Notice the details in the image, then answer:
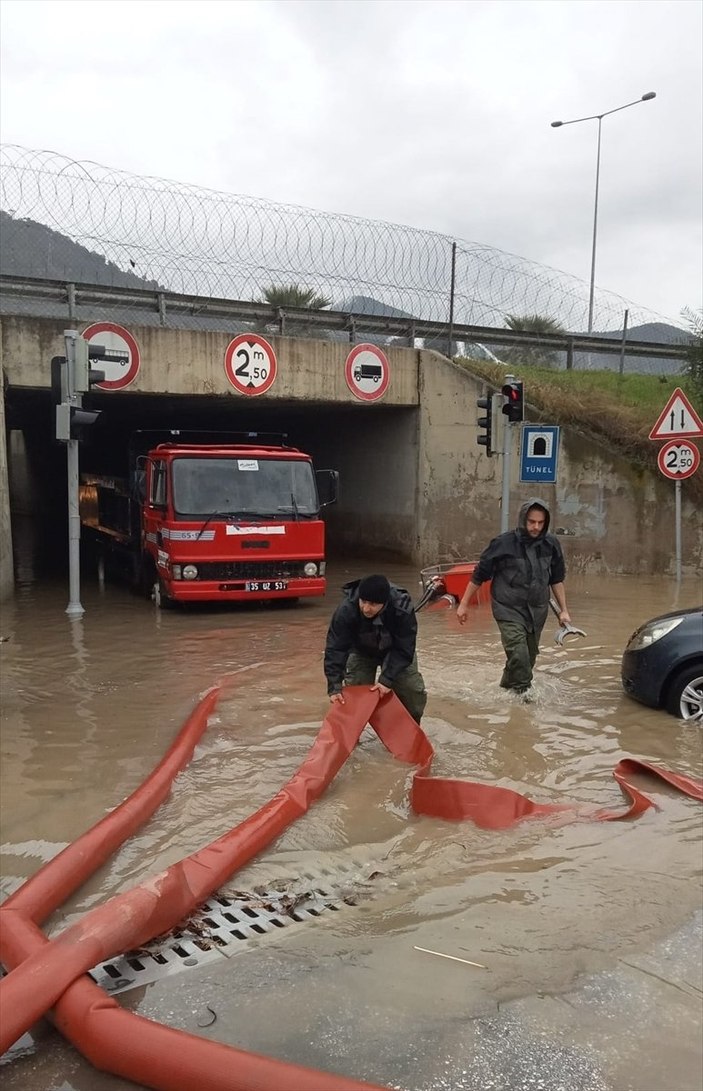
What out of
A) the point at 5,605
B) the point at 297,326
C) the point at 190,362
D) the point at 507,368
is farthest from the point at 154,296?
the point at 507,368

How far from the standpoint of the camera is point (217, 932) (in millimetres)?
3332

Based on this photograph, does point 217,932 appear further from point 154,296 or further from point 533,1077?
point 154,296

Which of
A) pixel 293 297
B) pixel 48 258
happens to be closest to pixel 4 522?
pixel 48 258

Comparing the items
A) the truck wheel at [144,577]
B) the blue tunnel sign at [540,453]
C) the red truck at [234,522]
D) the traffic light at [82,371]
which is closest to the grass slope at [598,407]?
the blue tunnel sign at [540,453]

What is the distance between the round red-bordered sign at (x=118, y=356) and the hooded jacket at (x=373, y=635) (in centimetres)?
896

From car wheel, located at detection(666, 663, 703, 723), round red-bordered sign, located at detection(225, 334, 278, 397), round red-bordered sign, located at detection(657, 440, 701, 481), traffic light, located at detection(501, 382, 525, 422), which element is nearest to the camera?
car wheel, located at detection(666, 663, 703, 723)

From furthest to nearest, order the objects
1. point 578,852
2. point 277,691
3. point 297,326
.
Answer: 1. point 297,326
2. point 277,691
3. point 578,852

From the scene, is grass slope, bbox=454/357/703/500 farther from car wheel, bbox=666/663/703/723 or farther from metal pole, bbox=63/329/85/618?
car wheel, bbox=666/663/703/723

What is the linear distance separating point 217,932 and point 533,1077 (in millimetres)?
1339

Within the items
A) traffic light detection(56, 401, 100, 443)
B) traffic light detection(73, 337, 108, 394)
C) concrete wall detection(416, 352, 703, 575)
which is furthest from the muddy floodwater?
concrete wall detection(416, 352, 703, 575)

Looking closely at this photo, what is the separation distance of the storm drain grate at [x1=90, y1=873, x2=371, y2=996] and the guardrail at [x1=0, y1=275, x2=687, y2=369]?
11156 mm

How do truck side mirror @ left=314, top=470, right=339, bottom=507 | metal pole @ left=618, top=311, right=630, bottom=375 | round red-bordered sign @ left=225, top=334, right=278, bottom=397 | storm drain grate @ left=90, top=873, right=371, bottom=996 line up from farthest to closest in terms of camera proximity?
metal pole @ left=618, top=311, right=630, bottom=375, round red-bordered sign @ left=225, top=334, right=278, bottom=397, truck side mirror @ left=314, top=470, right=339, bottom=507, storm drain grate @ left=90, top=873, right=371, bottom=996

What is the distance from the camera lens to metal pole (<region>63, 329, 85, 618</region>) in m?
10.4

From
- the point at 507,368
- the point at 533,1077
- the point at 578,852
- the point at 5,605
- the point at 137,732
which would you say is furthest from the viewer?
the point at 507,368
